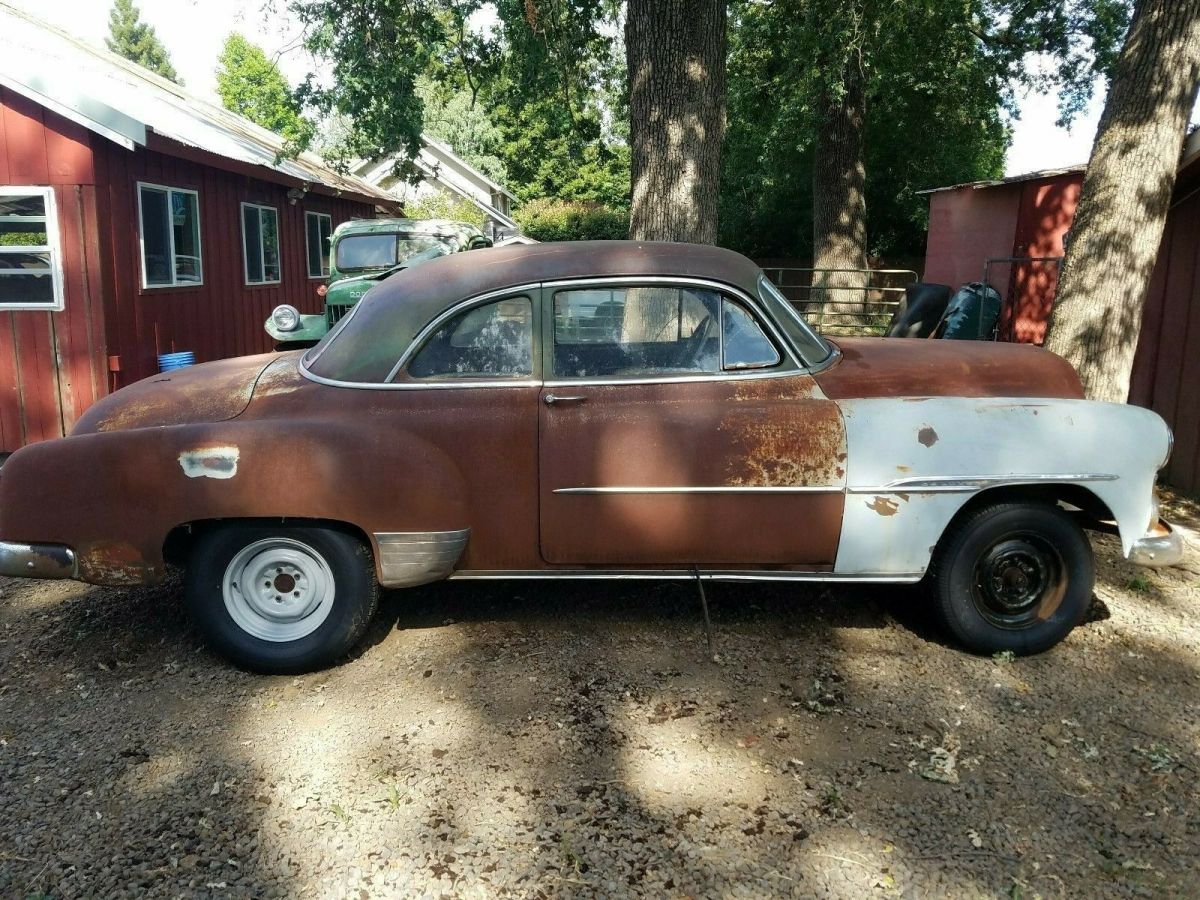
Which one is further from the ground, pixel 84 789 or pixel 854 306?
pixel 854 306

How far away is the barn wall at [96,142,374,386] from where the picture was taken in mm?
9430

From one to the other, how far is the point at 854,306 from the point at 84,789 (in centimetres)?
1919

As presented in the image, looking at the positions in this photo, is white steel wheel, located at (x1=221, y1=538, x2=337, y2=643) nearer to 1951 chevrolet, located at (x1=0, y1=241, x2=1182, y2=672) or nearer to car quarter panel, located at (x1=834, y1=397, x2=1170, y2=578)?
1951 chevrolet, located at (x1=0, y1=241, x2=1182, y2=672)

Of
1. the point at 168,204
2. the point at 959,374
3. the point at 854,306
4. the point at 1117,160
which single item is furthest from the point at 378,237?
the point at 854,306

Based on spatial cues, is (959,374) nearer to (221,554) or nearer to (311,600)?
(311,600)

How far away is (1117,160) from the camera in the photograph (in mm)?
6496

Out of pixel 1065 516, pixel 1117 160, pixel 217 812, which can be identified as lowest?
pixel 217 812

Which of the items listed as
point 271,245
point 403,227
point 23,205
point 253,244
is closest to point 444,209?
point 271,245

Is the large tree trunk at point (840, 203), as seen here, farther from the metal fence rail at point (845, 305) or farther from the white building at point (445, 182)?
the white building at point (445, 182)

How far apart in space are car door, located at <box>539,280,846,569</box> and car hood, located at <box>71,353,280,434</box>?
1.43 meters

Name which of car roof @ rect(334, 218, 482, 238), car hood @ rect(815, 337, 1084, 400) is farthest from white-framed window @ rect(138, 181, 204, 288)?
car hood @ rect(815, 337, 1084, 400)

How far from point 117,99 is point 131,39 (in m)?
77.0

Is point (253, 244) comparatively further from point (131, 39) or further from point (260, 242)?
point (131, 39)

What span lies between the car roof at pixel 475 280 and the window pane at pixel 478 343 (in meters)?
0.08
